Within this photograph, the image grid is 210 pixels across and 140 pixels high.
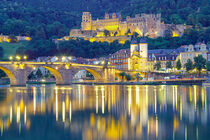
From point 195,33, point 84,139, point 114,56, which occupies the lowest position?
point 84,139

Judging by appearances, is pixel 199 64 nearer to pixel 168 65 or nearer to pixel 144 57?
pixel 168 65

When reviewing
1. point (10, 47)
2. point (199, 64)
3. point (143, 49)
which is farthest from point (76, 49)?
point (199, 64)

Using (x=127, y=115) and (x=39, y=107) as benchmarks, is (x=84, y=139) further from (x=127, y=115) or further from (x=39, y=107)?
(x=39, y=107)

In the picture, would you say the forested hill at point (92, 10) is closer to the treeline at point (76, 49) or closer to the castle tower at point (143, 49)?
the treeline at point (76, 49)

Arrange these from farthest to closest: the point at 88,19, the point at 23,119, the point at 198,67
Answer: the point at 88,19 < the point at 198,67 < the point at 23,119

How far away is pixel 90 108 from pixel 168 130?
9.30 meters

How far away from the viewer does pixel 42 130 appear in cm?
1922

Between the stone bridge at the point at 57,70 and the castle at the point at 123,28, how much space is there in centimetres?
4878

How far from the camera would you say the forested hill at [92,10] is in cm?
14111

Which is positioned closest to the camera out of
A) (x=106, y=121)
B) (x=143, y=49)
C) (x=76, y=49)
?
(x=106, y=121)

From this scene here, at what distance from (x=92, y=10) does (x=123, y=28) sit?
60228 millimetres

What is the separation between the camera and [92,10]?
634ft

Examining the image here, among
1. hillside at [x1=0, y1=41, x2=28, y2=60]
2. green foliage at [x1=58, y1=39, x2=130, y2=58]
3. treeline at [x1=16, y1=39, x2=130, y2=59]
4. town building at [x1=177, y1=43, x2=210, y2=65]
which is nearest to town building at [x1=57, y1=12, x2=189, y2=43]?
green foliage at [x1=58, y1=39, x2=130, y2=58]

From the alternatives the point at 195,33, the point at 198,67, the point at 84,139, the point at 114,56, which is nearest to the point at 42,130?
the point at 84,139
